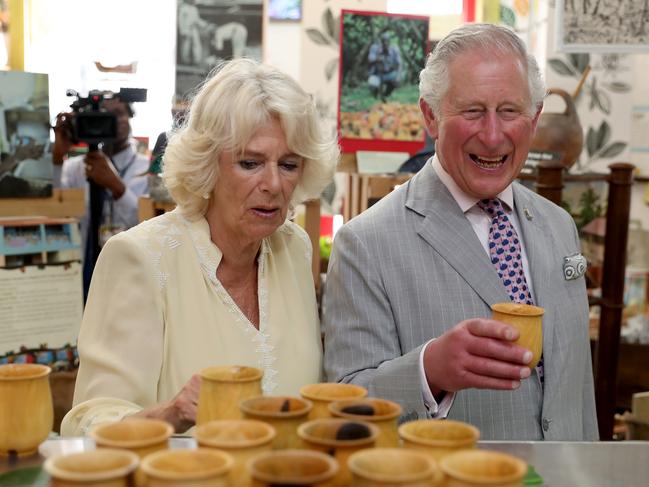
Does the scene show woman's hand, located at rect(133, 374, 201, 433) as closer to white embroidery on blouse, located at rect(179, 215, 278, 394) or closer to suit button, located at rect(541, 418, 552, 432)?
white embroidery on blouse, located at rect(179, 215, 278, 394)

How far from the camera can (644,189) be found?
5.36 metres

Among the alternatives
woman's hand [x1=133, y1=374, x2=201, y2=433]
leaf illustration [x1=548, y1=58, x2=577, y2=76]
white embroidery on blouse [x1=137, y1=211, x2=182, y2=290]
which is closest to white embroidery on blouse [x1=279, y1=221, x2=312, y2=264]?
white embroidery on blouse [x1=137, y1=211, x2=182, y2=290]

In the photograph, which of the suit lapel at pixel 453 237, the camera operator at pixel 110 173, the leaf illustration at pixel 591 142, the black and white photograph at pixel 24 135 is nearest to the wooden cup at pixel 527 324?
the suit lapel at pixel 453 237

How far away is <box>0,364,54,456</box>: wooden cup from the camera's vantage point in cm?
147

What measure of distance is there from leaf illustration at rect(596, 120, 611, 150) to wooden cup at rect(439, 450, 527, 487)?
443 centimetres

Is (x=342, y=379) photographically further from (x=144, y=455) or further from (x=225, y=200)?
(x=144, y=455)

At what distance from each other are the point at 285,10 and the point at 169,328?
4341 millimetres

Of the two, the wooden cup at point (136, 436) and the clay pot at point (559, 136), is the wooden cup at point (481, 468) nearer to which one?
the wooden cup at point (136, 436)

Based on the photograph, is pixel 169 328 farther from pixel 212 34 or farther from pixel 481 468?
pixel 212 34

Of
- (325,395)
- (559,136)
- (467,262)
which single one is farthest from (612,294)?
(325,395)

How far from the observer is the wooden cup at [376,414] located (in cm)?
122

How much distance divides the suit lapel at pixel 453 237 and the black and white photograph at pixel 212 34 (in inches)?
141

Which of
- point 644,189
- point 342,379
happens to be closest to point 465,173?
point 342,379

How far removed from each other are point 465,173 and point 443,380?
62 cm
